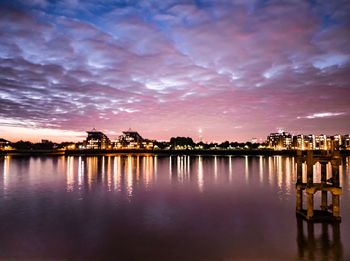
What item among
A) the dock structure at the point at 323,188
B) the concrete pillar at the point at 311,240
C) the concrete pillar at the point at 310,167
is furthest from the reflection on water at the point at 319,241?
the concrete pillar at the point at 310,167

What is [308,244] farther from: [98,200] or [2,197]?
[2,197]

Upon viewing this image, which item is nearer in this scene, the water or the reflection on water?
the reflection on water

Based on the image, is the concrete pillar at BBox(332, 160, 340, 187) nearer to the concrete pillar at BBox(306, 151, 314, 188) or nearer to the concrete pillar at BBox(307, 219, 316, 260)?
the concrete pillar at BBox(306, 151, 314, 188)

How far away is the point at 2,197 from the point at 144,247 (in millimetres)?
21617

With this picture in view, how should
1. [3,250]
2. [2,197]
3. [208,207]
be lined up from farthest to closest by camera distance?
[2,197] → [208,207] → [3,250]

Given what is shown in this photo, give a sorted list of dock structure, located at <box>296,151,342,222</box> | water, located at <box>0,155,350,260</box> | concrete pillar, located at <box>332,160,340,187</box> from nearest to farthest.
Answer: water, located at <box>0,155,350,260</box> → dock structure, located at <box>296,151,342,222</box> → concrete pillar, located at <box>332,160,340,187</box>

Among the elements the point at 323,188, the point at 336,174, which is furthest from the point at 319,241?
the point at 336,174

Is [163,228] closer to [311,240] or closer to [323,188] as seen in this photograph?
[311,240]

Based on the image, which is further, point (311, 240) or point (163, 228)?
point (163, 228)

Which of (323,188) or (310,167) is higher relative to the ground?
(310,167)

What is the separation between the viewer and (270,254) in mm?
13602

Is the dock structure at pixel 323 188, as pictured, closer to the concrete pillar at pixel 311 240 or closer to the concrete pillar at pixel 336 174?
the concrete pillar at pixel 336 174

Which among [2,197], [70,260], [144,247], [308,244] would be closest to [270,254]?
[308,244]

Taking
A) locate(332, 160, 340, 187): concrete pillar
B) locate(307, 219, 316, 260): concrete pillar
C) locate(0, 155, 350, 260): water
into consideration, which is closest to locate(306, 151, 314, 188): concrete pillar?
locate(332, 160, 340, 187): concrete pillar
